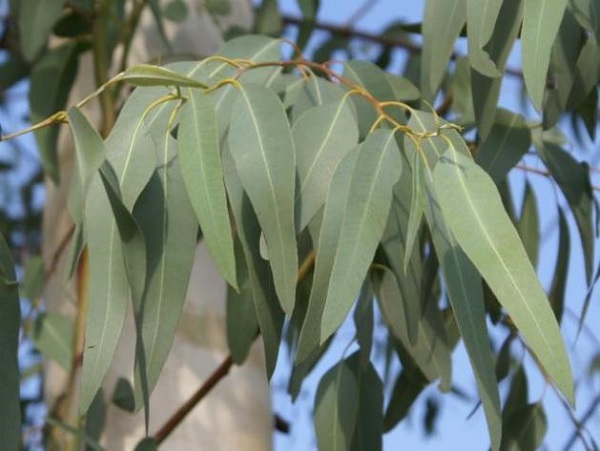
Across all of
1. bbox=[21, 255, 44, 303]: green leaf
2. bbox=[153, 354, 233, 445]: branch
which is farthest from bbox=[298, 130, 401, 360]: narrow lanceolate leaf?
bbox=[21, 255, 44, 303]: green leaf

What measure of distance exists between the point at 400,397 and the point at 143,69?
509 mm

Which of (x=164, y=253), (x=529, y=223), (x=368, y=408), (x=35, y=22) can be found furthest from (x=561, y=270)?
(x=35, y=22)

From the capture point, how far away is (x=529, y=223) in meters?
1.37

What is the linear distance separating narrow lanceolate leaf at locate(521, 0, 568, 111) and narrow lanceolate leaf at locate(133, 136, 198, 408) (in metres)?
0.24

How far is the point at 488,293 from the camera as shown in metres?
1.22

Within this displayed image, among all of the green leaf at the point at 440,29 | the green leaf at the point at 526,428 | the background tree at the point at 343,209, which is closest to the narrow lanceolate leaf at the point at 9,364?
the background tree at the point at 343,209

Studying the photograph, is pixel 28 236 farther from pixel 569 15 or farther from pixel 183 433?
pixel 569 15

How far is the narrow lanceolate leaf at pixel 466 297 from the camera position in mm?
871

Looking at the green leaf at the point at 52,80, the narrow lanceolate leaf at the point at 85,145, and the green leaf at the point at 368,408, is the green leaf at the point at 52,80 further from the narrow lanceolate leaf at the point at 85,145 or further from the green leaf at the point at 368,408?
the narrow lanceolate leaf at the point at 85,145

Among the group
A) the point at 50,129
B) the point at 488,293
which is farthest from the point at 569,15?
the point at 50,129

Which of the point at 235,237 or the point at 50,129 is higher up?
the point at 235,237

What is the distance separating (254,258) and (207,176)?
0.25 feet

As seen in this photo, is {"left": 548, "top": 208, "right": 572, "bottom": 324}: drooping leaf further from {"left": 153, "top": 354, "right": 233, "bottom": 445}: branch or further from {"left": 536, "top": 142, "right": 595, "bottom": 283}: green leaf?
{"left": 153, "top": 354, "right": 233, "bottom": 445}: branch

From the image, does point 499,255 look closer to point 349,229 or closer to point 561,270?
point 349,229
